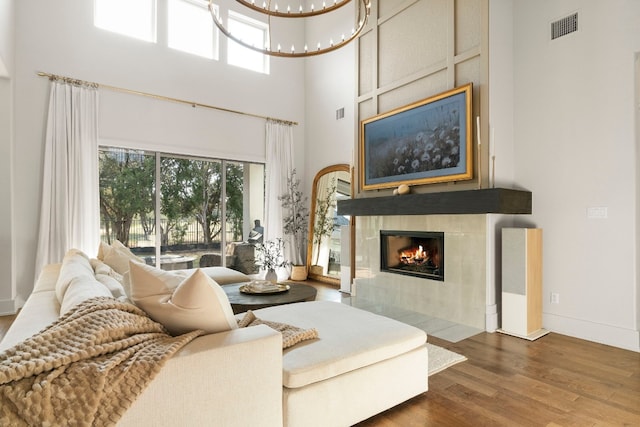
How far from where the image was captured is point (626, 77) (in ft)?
9.89

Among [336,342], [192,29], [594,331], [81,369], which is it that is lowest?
[594,331]

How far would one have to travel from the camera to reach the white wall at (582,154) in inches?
119

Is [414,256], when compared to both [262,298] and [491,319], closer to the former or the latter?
[491,319]

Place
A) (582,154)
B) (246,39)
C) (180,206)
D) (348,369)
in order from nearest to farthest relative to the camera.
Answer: (348,369), (582,154), (180,206), (246,39)

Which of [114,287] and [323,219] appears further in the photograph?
[323,219]

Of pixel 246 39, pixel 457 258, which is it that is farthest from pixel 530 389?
pixel 246 39

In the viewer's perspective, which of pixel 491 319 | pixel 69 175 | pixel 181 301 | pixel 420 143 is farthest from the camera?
pixel 69 175

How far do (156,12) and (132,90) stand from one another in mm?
1347

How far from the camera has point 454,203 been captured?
3.64 meters

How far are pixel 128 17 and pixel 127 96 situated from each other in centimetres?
124

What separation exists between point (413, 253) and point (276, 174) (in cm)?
306

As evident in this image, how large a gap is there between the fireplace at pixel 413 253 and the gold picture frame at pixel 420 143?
25.6 inches

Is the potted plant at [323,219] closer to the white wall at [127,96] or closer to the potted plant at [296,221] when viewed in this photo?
the potted plant at [296,221]

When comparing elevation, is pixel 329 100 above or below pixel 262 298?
above
